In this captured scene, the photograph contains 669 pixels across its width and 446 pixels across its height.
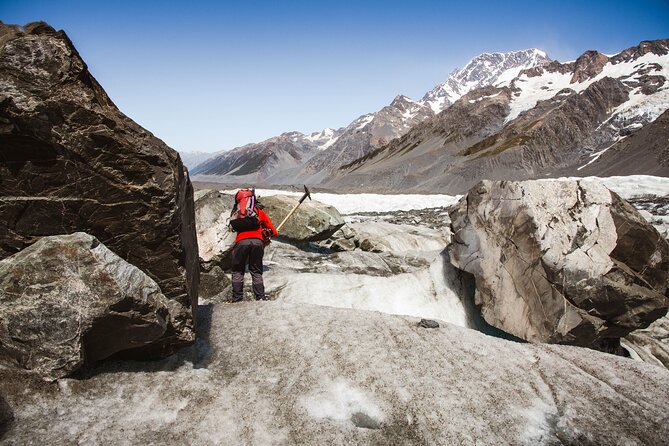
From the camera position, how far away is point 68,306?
4688 mm

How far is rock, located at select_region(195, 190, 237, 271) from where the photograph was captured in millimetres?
12555

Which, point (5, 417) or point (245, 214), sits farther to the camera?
point (245, 214)

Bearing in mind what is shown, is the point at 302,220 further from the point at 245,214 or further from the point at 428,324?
the point at 428,324

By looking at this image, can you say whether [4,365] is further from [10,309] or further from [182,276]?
[182,276]

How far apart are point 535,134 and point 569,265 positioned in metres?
125

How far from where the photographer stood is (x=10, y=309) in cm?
449

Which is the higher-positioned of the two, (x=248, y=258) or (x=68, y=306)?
(x=68, y=306)

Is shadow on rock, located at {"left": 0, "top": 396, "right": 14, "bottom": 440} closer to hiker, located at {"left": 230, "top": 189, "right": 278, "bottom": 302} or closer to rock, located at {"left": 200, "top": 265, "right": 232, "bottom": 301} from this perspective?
hiker, located at {"left": 230, "top": 189, "right": 278, "bottom": 302}

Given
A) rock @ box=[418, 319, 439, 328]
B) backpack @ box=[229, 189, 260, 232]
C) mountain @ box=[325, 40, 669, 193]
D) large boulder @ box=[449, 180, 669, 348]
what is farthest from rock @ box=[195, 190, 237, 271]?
mountain @ box=[325, 40, 669, 193]

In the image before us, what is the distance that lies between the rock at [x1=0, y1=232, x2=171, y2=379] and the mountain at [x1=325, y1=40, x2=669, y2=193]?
8963 cm

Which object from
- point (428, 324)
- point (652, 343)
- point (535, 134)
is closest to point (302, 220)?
point (428, 324)

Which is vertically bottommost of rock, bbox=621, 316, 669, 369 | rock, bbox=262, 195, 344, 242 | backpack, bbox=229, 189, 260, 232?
rock, bbox=621, 316, 669, 369

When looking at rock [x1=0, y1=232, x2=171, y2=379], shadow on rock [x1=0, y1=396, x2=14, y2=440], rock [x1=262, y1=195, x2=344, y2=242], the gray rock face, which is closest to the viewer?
shadow on rock [x1=0, y1=396, x2=14, y2=440]

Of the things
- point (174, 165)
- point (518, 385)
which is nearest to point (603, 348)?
point (518, 385)
